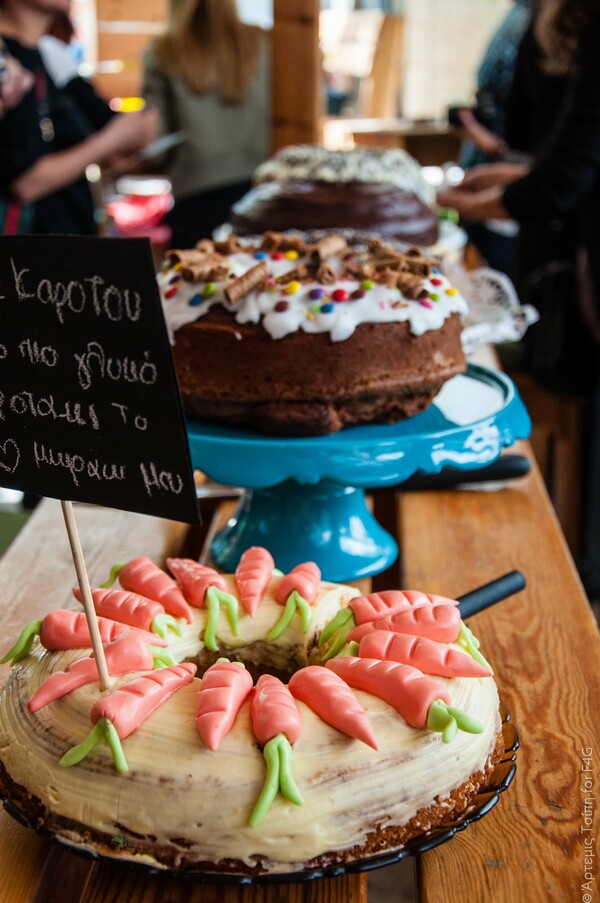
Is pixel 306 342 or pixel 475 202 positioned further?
pixel 475 202

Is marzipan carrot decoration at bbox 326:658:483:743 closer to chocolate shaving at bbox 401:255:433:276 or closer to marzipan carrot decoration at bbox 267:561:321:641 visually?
marzipan carrot decoration at bbox 267:561:321:641

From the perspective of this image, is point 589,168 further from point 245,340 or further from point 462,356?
point 245,340

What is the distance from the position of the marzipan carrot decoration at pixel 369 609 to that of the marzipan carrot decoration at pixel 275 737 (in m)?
0.13

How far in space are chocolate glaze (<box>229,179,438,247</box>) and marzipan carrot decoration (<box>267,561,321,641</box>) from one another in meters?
1.32

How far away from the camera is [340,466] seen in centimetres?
110

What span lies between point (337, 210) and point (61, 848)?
5.47 ft

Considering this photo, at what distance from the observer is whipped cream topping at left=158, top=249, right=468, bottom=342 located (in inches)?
46.0

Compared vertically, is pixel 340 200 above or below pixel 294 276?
below

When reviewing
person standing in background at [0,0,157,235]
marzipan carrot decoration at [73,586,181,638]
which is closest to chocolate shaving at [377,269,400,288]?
marzipan carrot decoration at [73,586,181,638]

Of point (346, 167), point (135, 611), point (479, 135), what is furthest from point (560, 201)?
point (135, 611)

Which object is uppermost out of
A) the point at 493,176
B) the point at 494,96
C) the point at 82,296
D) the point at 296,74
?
the point at 82,296

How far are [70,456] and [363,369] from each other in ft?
1.88

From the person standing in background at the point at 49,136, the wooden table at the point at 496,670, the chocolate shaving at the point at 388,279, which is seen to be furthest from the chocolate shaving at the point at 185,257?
the person standing in background at the point at 49,136

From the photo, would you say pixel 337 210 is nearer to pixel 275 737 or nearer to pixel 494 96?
pixel 494 96
